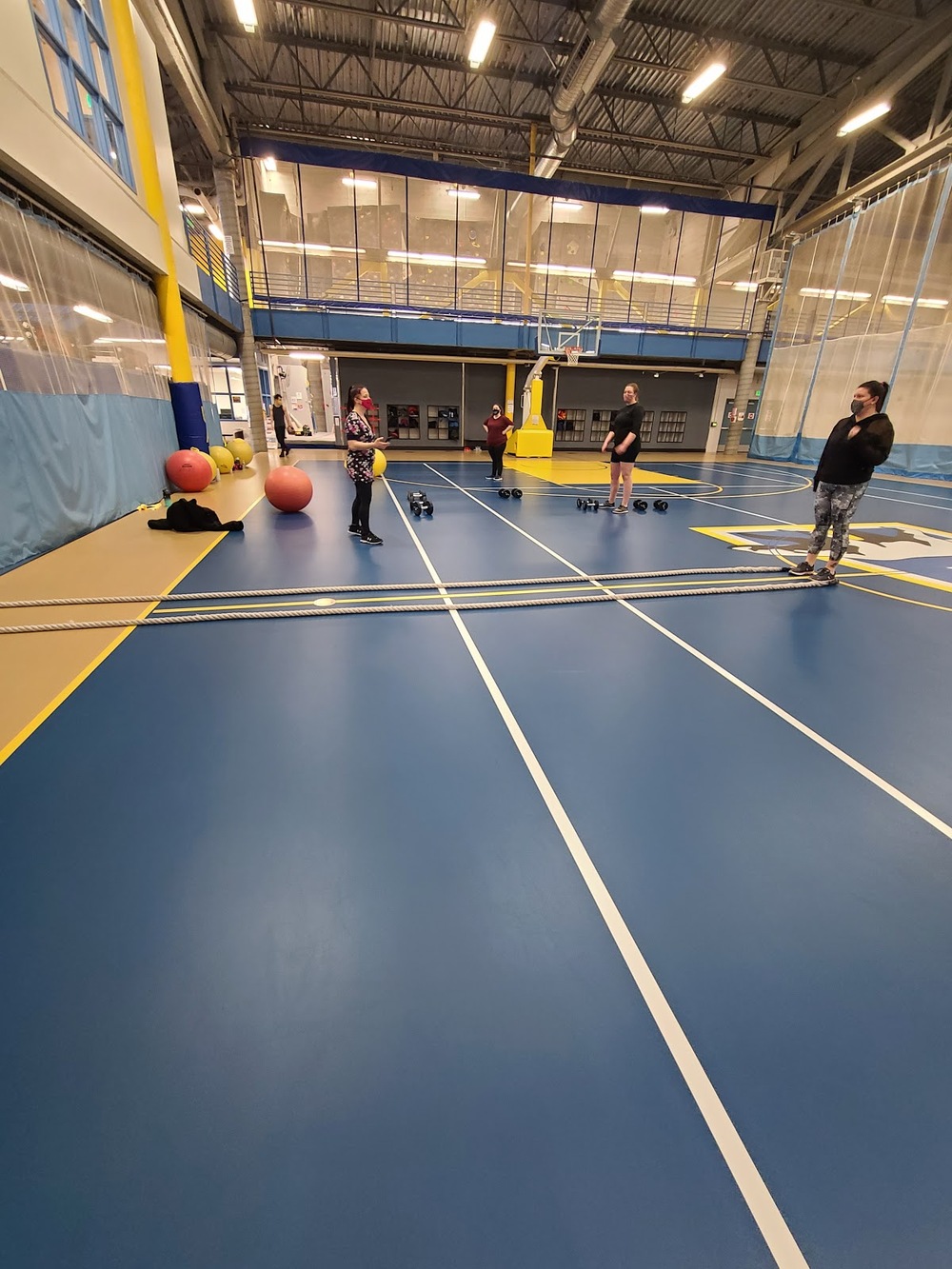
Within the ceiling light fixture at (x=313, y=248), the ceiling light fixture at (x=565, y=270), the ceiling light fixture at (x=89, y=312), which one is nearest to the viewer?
the ceiling light fixture at (x=89, y=312)

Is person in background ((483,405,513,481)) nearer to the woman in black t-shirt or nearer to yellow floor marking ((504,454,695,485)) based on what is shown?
yellow floor marking ((504,454,695,485))

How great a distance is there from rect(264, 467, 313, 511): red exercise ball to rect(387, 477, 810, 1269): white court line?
725cm

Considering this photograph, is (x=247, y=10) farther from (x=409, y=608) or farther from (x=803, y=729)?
(x=803, y=729)

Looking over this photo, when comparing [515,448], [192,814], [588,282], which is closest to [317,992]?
[192,814]

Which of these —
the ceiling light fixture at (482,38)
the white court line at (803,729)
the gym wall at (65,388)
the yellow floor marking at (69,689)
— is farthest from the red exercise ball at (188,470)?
the ceiling light fixture at (482,38)

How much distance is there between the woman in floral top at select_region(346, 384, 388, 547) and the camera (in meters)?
6.39

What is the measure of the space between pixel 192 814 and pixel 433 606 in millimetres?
2791

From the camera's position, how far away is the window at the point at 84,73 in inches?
267

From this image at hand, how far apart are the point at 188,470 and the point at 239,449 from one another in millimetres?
5093

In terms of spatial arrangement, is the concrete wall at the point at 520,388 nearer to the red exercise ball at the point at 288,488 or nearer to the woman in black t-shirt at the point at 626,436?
the red exercise ball at the point at 288,488

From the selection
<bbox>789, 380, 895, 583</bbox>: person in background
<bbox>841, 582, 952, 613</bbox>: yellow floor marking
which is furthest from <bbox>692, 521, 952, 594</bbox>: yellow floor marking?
<bbox>789, 380, 895, 583</bbox>: person in background

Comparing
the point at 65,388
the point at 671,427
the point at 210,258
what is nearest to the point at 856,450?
the point at 65,388

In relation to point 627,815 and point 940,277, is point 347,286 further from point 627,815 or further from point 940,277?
point 627,815

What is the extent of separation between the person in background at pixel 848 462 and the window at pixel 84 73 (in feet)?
32.3
